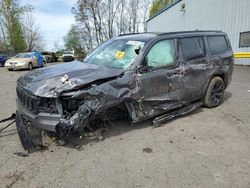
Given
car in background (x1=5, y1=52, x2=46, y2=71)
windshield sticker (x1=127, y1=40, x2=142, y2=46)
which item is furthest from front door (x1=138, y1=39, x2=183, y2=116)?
car in background (x1=5, y1=52, x2=46, y2=71)

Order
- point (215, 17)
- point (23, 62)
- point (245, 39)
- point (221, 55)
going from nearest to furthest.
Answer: point (221, 55) → point (245, 39) → point (23, 62) → point (215, 17)

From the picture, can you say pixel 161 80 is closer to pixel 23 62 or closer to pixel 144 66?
pixel 144 66

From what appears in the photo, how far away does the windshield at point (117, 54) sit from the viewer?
4390 mm

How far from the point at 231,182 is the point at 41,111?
2878mm

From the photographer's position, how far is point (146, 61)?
4.30 meters

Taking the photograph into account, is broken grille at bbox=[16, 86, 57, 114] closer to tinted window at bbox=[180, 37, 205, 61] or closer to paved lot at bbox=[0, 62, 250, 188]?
paved lot at bbox=[0, 62, 250, 188]

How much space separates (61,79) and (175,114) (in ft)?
8.51

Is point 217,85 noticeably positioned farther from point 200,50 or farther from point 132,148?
point 132,148

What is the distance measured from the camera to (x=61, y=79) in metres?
3.67

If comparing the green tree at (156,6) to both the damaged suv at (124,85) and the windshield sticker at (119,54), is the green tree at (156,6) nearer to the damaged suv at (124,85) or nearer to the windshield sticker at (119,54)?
the damaged suv at (124,85)

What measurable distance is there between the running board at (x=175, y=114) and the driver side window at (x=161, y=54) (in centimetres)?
108

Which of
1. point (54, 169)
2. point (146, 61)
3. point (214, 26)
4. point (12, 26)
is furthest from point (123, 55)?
point (12, 26)

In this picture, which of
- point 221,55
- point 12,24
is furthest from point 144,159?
point 12,24

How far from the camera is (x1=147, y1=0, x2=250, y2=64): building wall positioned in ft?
51.1
